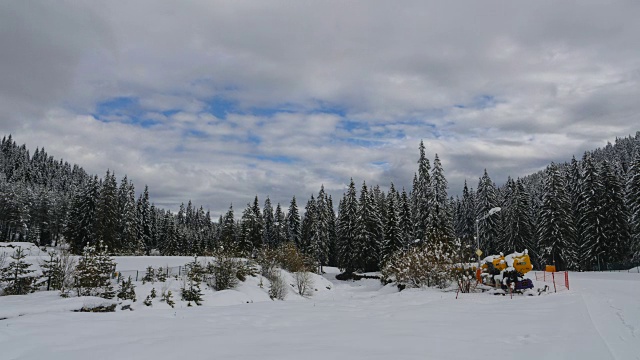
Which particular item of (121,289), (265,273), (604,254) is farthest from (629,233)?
(121,289)

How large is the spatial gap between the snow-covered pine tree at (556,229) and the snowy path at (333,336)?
38254 millimetres

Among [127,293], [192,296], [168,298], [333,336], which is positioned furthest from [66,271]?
[333,336]

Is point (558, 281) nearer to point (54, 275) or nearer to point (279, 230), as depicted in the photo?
point (54, 275)

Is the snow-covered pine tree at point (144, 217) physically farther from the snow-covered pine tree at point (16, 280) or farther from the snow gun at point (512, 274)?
the snow gun at point (512, 274)

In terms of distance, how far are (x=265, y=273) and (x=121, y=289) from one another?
1357cm

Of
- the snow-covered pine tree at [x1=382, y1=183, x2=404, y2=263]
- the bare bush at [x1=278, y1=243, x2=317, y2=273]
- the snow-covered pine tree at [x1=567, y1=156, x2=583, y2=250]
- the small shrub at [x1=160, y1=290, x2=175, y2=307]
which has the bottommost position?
the small shrub at [x1=160, y1=290, x2=175, y2=307]

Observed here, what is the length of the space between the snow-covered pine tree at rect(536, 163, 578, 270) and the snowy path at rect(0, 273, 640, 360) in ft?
126

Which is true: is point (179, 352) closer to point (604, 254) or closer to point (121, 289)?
point (121, 289)

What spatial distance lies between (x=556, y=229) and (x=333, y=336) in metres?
46.9

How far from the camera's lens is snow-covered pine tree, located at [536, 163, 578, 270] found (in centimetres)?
4600

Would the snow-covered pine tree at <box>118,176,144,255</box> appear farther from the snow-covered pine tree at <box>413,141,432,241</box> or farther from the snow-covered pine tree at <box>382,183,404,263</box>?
the snow-covered pine tree at <box>413,141,432,241</box>

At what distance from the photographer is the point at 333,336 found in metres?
8.27

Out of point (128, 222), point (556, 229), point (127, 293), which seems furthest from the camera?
point (128, 222)

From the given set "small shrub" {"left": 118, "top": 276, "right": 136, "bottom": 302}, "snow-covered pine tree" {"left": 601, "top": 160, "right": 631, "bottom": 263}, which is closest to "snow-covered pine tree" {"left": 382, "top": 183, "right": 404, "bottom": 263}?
"snow-covered pine tree" {"left": 601, "top": 160, "right": 631, "bottom": 263}
